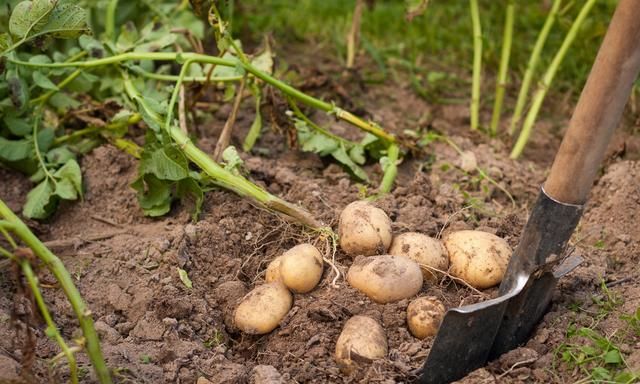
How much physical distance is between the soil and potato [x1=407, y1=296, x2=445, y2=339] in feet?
0.06

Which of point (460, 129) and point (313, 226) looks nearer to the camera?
point (313, 226)

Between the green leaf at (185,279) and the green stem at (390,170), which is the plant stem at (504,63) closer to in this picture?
the green stem at (390,170)

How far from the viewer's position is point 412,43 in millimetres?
3979

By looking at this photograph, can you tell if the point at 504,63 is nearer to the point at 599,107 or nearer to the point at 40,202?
the point at 599,107

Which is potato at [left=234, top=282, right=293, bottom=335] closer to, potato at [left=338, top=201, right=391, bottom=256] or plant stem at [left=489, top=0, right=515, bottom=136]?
potato at [left=338, top=201, right=391, bottom=256]

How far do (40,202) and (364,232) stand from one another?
1.04 meters

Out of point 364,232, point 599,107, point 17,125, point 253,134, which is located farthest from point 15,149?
point 599,107

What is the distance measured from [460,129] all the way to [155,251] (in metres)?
1.48

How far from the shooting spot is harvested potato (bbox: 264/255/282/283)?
2160mm

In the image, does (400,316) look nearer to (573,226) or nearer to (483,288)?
(483,288)

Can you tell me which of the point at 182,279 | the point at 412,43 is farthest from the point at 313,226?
the point at 412,43

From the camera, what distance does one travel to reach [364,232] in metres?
2.16

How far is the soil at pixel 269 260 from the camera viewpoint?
1946mm

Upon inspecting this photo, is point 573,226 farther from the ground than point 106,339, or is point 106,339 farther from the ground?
point 573,226
